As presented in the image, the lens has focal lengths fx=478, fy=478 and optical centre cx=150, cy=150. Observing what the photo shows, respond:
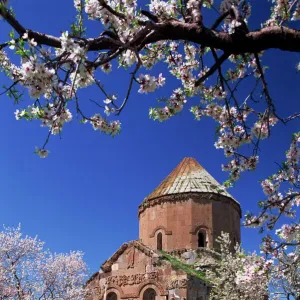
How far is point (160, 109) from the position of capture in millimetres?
7613

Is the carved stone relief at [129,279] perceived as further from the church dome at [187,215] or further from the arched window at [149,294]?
the church dome at [187,215]

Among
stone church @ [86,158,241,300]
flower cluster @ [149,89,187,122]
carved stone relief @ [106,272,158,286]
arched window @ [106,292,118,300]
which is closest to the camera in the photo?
flower cluster @ [149,89,187,122]

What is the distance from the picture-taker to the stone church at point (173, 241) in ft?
71.6

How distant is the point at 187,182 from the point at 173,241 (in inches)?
144

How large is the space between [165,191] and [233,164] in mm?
19268

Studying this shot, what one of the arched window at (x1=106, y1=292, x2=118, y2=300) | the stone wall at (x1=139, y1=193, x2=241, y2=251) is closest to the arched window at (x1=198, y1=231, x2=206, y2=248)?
the stone wall at (x1=139, y1=193, x2=241, y2=251)

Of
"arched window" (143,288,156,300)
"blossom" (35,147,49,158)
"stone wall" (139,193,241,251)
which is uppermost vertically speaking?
"stone wall" (139,193,241,251)

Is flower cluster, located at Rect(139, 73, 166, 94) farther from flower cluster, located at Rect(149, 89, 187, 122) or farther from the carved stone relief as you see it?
the carved stone relief

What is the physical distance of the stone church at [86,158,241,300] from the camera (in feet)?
71.6

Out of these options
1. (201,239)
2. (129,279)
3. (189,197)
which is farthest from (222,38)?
(201,239)

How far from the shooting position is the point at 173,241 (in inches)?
1005

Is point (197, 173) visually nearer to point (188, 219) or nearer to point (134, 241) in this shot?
point (188, 219)

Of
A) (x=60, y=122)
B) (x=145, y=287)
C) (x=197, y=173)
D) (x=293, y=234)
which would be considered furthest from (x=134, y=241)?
(x=60, y=122)

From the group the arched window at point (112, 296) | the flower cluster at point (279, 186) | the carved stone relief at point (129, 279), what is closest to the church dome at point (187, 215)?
the carved stone relief at point (129, 279)
